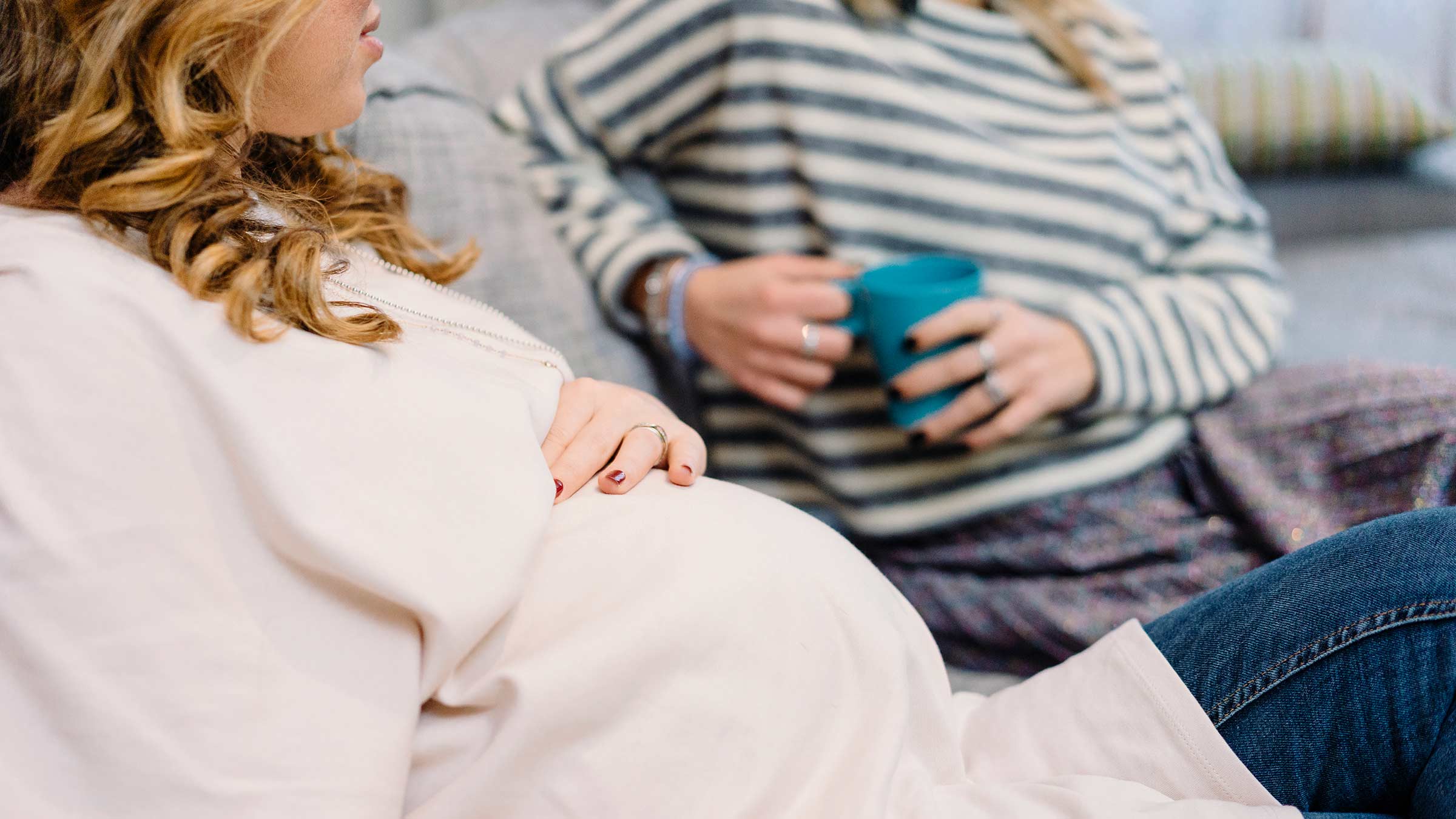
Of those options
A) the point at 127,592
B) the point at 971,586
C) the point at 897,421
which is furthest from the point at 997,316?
the point at 127,592

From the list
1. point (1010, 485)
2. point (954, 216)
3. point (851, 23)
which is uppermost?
point (851, 23)

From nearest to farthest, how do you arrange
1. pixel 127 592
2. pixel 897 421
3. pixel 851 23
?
pixel 127 592
pixel 897 421
pixel 851 23

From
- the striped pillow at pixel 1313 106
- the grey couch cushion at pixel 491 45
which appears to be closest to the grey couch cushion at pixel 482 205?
the grey couch cushion at pixel 491 45

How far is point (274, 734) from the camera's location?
48cm

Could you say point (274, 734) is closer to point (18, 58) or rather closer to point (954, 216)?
point (18, 58)

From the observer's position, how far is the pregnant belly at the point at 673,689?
52 centimetres

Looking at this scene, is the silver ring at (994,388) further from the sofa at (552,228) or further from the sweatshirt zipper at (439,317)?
the sweatshirt zipper at (439,317)

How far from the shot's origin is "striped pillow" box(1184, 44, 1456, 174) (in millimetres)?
1724

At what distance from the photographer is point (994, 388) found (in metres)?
0.91

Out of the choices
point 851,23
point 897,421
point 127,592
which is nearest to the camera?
point 127,592

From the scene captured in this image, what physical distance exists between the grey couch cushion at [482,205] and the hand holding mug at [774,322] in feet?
0.32

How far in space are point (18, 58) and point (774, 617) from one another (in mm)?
473

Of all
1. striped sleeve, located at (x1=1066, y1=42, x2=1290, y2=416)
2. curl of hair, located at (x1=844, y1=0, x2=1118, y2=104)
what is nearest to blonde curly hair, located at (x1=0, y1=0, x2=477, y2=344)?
striped sleeve, located at (x1=1066, y1=42, x2=1290, y2=416)

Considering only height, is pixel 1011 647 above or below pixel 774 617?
below
